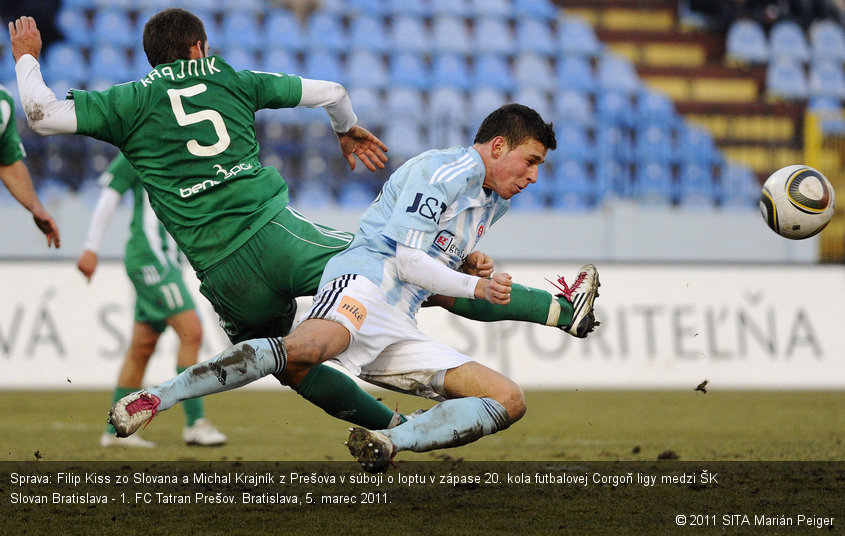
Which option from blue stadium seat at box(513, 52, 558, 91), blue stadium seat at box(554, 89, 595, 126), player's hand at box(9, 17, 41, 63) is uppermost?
player's hand at box(9, 17, 41, 63)

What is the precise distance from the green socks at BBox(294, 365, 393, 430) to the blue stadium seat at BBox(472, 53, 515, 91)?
11.9 m

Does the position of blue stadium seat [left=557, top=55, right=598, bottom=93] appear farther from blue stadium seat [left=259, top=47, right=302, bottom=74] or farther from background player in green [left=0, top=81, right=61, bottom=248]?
background player in green [left=0, top=81, right=61, bottom=248]

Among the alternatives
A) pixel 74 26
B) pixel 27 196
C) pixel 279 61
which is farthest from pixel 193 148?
pixel 74 26

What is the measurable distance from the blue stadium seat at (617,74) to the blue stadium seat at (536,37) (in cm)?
84

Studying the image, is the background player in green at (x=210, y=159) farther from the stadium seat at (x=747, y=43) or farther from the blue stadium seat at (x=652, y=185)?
the stadium seat at (x=747, y=43)

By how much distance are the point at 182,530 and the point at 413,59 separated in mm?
13412

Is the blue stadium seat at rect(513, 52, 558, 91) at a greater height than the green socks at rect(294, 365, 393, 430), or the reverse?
the blue stadium seat at rect(513, 52, 558, 91)

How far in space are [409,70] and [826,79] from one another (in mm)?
7115

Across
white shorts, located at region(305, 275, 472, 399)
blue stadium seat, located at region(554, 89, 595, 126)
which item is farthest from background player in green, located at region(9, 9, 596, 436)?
blue stadium seat, located at region(554, 89, 595, 126)

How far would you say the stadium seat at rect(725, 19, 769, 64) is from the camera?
696 inches

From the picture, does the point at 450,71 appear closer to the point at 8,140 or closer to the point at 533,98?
the point at 533,98

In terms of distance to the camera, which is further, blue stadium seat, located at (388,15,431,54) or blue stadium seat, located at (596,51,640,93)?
blue stadium seat, located at (596,51,640,93)

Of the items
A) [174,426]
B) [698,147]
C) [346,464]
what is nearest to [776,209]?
[346,464]

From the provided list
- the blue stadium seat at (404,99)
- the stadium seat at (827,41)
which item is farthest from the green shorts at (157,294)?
the stadium seat at (827,41)
